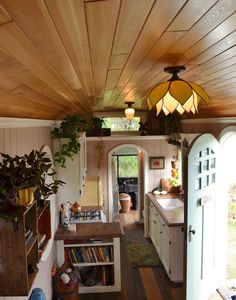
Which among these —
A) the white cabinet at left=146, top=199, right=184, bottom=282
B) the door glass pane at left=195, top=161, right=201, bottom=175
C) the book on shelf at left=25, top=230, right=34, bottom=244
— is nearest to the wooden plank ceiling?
the book on shelf at left=25, top=230, right=34, bottom=244

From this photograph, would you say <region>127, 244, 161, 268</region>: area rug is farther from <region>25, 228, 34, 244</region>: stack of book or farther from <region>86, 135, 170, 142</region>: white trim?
<region>25, 228, 34, 244</region>: stack of book

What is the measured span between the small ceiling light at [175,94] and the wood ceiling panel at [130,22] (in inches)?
19.3

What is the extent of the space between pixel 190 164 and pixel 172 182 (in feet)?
9.23

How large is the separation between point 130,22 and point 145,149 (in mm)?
5074

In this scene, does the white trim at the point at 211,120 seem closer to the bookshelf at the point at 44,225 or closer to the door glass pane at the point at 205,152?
the door glass pane at the point at 205,152

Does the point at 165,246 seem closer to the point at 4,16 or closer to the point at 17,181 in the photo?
the point at 17,181

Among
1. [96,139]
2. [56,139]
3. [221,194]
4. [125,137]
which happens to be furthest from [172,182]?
[56,139]

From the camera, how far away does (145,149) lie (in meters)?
5.91

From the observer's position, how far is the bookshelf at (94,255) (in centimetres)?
368

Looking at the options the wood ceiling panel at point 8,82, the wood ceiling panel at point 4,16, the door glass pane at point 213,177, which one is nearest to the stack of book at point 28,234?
the wood ceiling panel at point 8,82

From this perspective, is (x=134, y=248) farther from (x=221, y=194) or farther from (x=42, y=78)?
(x=42, y=78)

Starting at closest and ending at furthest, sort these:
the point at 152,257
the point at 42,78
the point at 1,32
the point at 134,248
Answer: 1. the point at 1,32
2. the point at 42,78
3. the point at 152,257
4. the point at 134,248

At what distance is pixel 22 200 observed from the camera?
140 centimetres

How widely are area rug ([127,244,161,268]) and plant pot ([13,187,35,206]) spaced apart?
3.78 m
